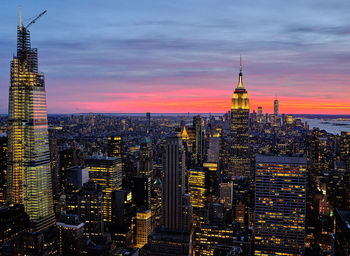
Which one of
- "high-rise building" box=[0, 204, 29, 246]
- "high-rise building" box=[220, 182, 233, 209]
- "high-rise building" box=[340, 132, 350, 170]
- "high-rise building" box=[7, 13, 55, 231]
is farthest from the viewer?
"high-rise building" box=[340, 132, 350, 170]

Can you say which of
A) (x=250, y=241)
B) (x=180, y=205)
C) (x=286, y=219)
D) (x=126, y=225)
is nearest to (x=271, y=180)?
(x=286, y=219)

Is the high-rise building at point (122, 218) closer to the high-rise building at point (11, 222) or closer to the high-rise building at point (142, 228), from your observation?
the high-rise building at point (142, 228)

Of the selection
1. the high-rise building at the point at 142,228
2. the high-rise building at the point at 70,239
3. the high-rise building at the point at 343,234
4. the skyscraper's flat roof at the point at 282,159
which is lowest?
the high-rise building at the point at 142,228

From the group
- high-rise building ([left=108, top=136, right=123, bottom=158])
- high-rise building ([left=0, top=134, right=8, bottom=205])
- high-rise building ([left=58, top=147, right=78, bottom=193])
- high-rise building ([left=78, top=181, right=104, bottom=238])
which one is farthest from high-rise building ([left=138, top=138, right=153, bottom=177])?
high-rise building ([left=0, top=134, right=8, bottom=205])

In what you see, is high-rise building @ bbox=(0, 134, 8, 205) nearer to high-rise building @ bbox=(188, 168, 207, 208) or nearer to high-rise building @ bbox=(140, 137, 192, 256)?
high-rise building @ bbox=(140, 137, 192, 256)

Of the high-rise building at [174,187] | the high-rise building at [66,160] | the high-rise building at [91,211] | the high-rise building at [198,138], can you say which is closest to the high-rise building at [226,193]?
the high-rise building at [174,187]

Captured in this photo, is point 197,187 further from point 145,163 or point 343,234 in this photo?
point 343,234
